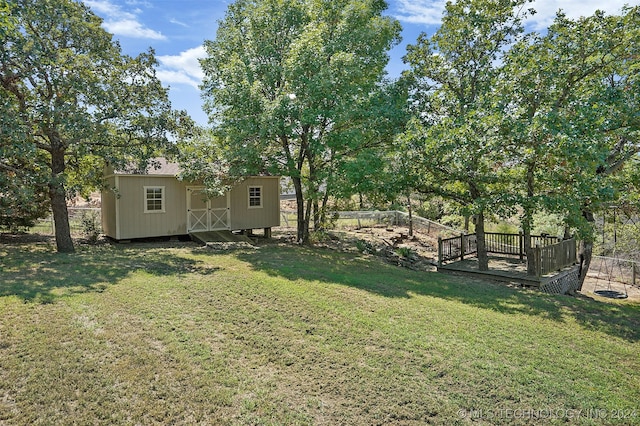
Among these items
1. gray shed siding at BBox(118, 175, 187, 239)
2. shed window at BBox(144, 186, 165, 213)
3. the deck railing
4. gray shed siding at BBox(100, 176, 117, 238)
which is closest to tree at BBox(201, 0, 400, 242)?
gray shed siding at BBox(118, 175, 187, 239)

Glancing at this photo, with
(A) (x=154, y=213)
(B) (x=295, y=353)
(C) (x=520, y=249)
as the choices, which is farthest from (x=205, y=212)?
(C) (x=520, y=249)

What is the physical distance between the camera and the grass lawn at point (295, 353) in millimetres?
3541

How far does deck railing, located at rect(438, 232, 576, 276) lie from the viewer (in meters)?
10.3

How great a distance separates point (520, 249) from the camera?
1242cm

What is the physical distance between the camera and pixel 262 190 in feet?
52.6

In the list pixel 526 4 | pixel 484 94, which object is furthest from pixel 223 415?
pixel 526 4

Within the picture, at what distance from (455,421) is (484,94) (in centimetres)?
829

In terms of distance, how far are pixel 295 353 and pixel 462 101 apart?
885cm

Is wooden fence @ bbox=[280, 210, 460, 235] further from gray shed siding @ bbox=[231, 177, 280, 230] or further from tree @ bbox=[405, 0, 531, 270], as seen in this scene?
tree @ bbox=[405, 0, 531, 270]

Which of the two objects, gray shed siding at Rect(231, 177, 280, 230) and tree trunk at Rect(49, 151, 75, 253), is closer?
tree trunk at Rect(49, 151, 75, 253)

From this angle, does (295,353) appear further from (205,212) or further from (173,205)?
(205,212)

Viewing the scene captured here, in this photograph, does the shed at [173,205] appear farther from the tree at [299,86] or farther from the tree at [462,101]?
the tree at [462,101]

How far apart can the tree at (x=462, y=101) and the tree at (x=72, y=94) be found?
25.8 ft

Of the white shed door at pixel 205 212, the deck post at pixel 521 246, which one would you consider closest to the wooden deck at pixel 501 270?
the deck post at pixel 521 246
